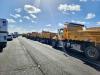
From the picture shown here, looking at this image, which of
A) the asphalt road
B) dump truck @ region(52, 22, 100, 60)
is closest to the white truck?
the asphalt road

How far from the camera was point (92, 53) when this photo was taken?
12469mm

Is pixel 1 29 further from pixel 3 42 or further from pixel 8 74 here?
pixel 8 74

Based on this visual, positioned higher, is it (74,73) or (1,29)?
(1,29)

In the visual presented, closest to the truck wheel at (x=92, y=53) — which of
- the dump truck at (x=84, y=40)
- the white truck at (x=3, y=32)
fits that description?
the dump truck at (x=84, y=40)

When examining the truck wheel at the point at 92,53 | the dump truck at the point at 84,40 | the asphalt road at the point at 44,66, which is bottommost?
the asphalt road at the point at 44,66

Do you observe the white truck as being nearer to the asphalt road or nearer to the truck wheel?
the asphalt road

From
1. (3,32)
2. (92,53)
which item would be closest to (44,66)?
(92,53)

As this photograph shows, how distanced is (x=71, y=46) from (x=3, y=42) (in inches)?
298

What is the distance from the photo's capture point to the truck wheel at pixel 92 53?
12.0 meters

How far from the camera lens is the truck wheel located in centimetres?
1199

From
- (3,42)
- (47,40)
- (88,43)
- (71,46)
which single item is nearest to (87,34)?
(88,43)

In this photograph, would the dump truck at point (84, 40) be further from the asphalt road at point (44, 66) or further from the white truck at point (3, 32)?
the white truck at point (3, 32)

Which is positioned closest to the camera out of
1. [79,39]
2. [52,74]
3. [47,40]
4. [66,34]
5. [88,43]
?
[52,74]

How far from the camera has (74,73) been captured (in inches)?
302
